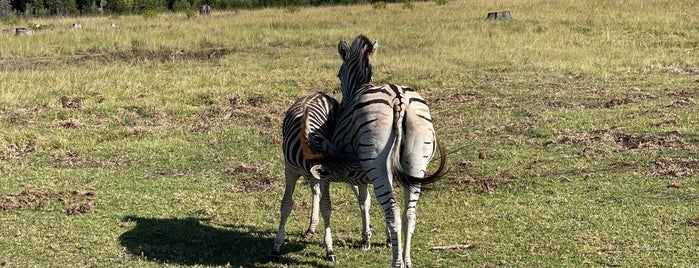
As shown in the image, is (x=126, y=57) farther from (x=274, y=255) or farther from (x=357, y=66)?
(x=274, y=255)

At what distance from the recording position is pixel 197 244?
24.7ft

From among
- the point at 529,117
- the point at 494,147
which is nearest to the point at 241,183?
the point at 494,147

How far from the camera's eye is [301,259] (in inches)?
279

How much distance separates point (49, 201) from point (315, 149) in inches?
166

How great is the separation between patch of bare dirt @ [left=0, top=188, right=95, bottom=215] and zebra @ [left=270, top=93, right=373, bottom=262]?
9.63ft

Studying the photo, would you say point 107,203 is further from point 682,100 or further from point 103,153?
point 682,100

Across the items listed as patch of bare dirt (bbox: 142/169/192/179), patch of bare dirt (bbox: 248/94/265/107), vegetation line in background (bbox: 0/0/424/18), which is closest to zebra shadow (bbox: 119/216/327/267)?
patch of bare dirt (bbox: 142/169/192/179)

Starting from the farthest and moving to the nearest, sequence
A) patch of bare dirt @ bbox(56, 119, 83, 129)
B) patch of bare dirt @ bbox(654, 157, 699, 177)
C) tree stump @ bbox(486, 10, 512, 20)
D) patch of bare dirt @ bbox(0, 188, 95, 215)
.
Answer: tree stump @ bbox(486, 10, 512, 20) < patch of bare dirt @ bbox(56, 119, 83, 129) < patch of bare dirt @ bbox(654, 157, 699, 177) < patch of bare dirt @ bbox(0, 188, 95, 215)

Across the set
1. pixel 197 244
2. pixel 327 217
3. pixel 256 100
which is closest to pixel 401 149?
pixel 327 217

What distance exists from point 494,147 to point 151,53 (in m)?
13.9

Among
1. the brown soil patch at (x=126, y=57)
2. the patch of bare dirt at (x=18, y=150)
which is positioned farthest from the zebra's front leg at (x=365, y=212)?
the brown soil patch at (x=126, y=57)

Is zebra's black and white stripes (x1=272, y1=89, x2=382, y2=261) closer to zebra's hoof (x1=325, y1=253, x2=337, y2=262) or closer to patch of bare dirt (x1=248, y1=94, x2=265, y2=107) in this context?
zebra's hoof (x1=325, y1=253, x2=337, y2=262)

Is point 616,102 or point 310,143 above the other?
point 310,143

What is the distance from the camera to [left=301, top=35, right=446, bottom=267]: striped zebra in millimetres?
5848
